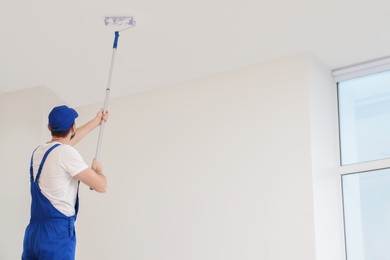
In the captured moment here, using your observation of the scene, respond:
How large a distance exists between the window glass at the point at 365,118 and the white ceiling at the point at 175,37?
0.17m

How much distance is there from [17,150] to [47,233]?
181 cm

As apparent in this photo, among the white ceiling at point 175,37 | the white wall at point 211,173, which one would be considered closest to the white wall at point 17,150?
the white ceiling at point 175,37

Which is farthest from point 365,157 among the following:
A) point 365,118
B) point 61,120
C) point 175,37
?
point 61,120

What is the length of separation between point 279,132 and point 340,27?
0.70 m

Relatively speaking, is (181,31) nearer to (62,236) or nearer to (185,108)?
(185,108)

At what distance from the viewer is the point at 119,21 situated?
12.6 ft

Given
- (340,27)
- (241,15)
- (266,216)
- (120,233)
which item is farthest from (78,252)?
(340,27)

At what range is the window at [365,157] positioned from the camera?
3873mm

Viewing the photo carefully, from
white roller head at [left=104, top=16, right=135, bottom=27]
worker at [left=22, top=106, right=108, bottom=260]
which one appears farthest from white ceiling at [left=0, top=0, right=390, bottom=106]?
worker at [left=22, top=106, right=108, bottom=260]

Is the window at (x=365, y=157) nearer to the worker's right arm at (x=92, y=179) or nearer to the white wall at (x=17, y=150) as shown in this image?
the worker's right arm at (x=92, y=179)

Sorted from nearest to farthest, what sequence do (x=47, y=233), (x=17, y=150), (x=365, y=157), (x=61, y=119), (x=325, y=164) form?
(x=47, y=233) < (x=61, y=119) < (x=325, y=164) < (x=365, y=157) < (x=17, y=150)

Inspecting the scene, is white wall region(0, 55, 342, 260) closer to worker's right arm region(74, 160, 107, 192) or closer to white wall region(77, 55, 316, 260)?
white wall region(77, 55, 316, 260)

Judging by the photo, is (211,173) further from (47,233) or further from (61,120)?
(47,233)

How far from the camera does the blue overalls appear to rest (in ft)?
9.81
